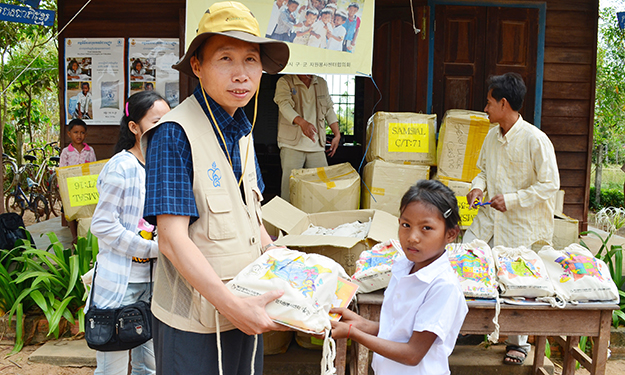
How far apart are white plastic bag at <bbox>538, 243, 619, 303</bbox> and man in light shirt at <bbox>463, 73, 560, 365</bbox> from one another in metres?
0.74

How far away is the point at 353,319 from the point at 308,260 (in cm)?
31

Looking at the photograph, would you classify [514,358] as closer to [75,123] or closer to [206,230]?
[206,230]

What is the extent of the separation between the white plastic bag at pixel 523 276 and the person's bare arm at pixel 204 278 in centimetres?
157

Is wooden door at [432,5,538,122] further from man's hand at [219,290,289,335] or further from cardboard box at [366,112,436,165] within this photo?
man's hand at [219,290,289,335]

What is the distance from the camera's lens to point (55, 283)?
3971 mm

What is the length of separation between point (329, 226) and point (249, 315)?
2820 mm

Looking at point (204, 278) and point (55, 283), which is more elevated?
point (204, 278)

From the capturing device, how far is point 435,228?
170 cm

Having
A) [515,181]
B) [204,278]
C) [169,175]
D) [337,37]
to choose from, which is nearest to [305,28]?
[337,37]

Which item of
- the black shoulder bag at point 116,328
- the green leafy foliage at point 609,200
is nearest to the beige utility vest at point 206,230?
the black shoulder bag at point 116,328

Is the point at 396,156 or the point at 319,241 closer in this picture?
the point at 319,241

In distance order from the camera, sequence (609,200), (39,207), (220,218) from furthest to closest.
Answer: (609,200) → (39,207) → (220,218)

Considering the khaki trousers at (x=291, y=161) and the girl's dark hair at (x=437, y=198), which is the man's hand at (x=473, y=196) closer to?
the girl's dark hair at (x=437, y=198)

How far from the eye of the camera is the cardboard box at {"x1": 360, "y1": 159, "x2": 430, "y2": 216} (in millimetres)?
4508
